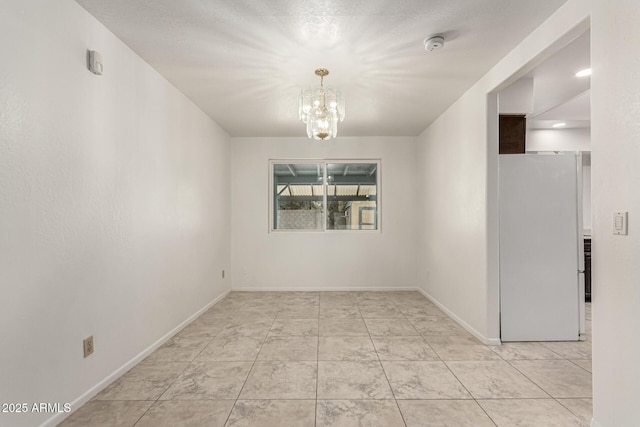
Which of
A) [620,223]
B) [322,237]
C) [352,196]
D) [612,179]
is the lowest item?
[322,237]

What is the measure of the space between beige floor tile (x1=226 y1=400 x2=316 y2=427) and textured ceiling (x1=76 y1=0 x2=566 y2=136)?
2.51 metres

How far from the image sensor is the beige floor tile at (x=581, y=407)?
6.28 feet

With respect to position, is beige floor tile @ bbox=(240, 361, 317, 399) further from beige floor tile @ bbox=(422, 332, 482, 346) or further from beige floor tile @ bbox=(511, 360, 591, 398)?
beige floor tile @ bbox=(511, 360, 591, 398)

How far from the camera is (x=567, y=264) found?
3080mm

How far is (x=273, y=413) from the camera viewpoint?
6.40 ft

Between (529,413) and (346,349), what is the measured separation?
141 cm

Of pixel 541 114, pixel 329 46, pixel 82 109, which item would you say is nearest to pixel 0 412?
pixel 82 109

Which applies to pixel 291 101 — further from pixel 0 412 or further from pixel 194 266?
pixel 0 412

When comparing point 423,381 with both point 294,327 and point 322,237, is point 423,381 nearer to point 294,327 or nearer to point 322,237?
point 294,327

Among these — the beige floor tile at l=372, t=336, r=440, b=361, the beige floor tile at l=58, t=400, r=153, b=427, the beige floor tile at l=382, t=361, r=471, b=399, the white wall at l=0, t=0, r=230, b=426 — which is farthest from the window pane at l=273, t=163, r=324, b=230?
the beige floor tile at l=58, t=400, r=153, b=427

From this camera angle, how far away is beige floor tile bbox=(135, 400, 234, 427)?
186 centimetres

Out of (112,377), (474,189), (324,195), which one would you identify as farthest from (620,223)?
(324,195)

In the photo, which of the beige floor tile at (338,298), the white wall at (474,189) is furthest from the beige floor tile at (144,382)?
the white wall at (474,189)

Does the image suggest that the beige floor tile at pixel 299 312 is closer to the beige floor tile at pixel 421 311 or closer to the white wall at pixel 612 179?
the beige floor tile at pixel 421 311
